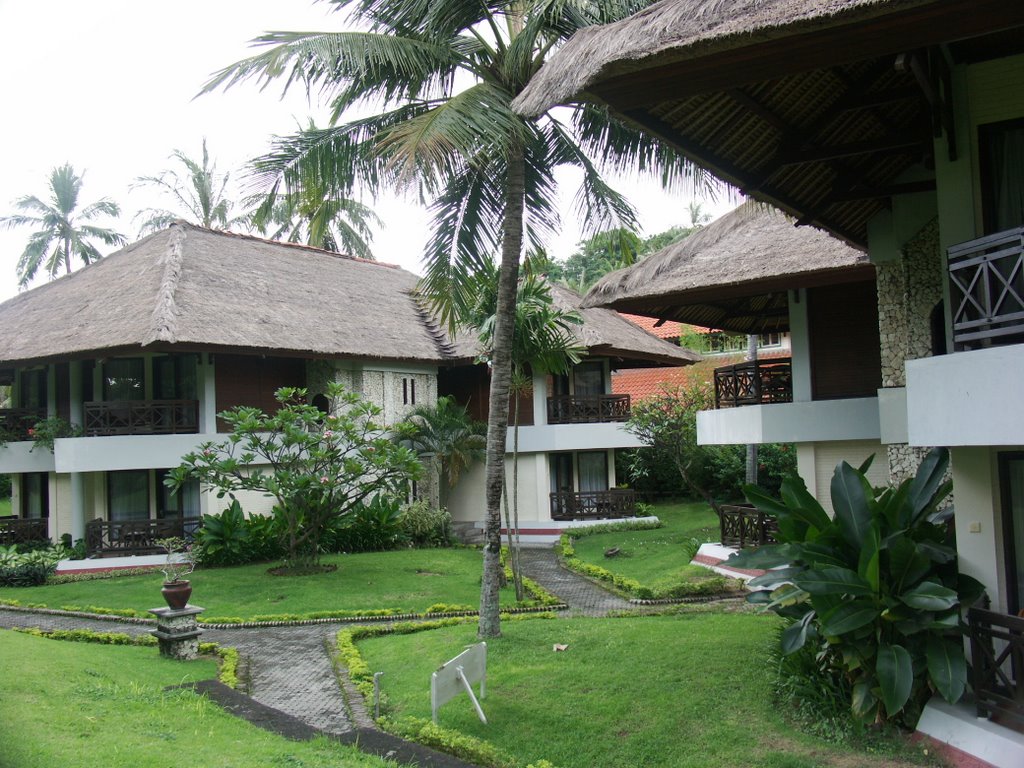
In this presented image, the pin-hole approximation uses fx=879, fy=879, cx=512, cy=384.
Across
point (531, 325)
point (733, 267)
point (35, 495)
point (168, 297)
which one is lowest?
point (35, 495)

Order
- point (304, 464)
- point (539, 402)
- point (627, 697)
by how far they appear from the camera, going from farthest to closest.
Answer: point (539, 402) → point (304, 464) → point (627, 697)

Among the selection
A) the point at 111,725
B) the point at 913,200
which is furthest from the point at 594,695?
the point at 913,200

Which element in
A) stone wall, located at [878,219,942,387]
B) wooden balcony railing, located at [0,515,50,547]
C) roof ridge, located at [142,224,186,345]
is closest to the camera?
stone wall, located at [878,219,942,387]


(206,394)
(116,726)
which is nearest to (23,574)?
(206,394)

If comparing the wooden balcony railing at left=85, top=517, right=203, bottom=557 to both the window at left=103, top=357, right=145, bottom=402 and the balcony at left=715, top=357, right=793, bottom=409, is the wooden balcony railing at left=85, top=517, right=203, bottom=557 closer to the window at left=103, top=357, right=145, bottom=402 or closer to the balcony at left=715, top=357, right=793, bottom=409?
the window at left=103, top=357, right=145, bottom=402

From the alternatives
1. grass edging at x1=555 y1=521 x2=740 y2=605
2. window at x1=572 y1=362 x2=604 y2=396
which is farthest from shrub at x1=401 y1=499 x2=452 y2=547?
window at x1=572 y1=362 x2=604 y2=396

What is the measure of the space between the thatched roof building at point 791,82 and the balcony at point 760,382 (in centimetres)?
506

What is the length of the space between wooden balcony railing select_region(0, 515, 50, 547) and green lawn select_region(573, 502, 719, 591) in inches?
481

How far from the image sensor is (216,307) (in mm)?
18547

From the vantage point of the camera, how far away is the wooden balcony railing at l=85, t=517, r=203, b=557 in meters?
18.1

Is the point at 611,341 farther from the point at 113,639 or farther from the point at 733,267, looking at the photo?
the point at 113,639

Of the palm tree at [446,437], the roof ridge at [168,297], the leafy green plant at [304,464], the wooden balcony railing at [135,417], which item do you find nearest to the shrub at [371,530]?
the leafy green plant at [304,464]

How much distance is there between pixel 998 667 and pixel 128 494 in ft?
58.0

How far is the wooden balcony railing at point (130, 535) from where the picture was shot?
18062 millimetres
